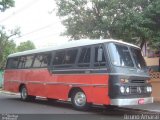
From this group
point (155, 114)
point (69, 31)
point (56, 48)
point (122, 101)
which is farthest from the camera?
point (69, 31)

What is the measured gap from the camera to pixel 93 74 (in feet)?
45.0

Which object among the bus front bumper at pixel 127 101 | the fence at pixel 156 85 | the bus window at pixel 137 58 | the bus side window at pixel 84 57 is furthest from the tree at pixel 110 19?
the bus front bumper at pixel 127 101

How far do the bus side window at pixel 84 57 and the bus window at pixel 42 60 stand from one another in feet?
8.78

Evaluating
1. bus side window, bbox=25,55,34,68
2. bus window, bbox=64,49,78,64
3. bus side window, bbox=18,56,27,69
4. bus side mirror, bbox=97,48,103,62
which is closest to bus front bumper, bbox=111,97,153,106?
bus side mirror, bbox=97,48,103,62

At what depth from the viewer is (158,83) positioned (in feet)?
61.5

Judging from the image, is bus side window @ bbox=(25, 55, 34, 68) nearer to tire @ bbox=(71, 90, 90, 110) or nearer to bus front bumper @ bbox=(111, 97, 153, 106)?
tire @ bbox=(71, 90, 90, 110)

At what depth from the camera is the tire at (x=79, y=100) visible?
14209 millimetres

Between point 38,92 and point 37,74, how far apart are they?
0.91 meters

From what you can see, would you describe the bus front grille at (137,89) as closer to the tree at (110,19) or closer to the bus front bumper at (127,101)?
the bus front bumper at (127,101)

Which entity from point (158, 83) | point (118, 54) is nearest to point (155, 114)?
point (118, 54)

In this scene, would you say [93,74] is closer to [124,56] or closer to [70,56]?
[124,56]

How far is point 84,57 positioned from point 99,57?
1.03 m

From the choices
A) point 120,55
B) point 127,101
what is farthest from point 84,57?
point 127,101

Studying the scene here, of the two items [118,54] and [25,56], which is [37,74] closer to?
[25,56]
